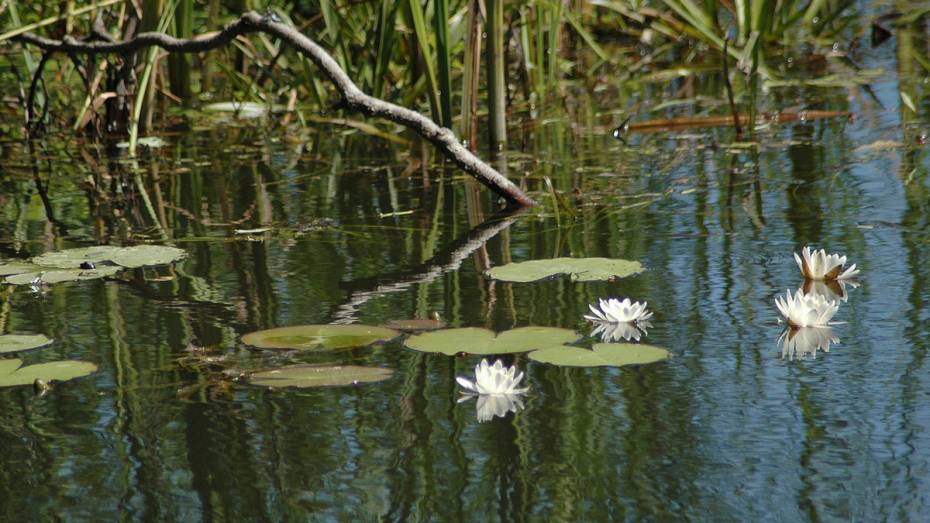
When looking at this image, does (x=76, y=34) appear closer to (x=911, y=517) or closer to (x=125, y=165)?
(x=125, y=165)

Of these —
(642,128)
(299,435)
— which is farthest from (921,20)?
(299,435)

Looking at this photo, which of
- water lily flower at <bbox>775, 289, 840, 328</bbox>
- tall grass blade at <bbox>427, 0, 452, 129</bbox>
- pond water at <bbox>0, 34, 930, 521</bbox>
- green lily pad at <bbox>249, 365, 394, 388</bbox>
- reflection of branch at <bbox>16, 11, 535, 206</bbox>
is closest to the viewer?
pond water at <bbox>0, 34, 930, 521</bbox>

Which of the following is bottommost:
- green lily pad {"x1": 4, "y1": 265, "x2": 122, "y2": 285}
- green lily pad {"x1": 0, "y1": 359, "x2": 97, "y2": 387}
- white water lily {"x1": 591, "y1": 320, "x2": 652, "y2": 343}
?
white water lily {"x1": 591, "y1": 320, "x2": 652, "y2": 343}

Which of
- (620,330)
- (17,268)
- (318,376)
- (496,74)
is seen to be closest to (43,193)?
(17,268)

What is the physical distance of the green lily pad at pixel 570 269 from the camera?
1912 millimetres

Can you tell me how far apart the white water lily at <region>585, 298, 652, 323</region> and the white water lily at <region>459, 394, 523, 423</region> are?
0.95 ft

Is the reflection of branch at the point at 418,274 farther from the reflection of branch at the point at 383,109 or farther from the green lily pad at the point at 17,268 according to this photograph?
the green lily pad at the point at 17,268

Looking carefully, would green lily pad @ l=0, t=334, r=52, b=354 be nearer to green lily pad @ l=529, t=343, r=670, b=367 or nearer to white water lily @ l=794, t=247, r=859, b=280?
green lily pad @ l=529, t=343, r=670, b=367

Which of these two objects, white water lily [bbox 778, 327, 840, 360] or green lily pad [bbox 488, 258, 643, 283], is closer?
white water lily [bbox 778, 327, 840, 360]

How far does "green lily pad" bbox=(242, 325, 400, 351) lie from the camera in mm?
1628

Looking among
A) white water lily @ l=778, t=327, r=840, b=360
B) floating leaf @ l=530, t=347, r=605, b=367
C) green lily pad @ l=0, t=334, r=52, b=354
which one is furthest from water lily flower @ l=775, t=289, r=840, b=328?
green lily pad @ l=0, t=334, r=52, b=354

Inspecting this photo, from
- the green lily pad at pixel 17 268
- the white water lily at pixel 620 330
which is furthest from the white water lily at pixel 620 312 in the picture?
the green lily pad at pixel 17 268

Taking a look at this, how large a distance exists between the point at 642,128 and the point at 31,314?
206 centimetres

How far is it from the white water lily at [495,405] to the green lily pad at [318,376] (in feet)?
0.49
